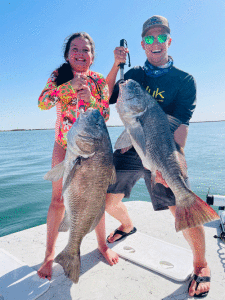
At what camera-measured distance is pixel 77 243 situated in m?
2.34

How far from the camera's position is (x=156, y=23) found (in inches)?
116

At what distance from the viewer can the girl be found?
259 cm

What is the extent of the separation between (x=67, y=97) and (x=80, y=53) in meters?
0.58

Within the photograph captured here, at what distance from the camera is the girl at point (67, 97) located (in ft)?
8.48

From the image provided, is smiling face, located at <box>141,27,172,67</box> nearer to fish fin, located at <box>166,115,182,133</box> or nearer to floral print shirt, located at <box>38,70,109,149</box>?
floral print shirt, located at <box>38,70,109,149</box>

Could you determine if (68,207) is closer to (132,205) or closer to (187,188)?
(187,188)

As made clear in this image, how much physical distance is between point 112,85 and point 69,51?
0.72 m

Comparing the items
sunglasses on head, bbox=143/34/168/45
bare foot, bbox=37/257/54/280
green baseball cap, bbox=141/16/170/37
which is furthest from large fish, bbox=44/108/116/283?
green baseball cap, bbox=141/16/170/37

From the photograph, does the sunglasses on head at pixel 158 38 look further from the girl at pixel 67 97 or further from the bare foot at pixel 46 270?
the bare foot at pixel 46 270

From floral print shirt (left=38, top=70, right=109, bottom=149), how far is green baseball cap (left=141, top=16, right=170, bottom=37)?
910mm

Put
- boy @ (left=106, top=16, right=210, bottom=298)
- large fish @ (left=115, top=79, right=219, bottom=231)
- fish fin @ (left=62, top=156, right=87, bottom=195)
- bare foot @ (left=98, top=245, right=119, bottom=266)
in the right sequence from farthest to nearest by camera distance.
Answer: bare foot @ (left=98, top=245, right=119, bottom=266) < boy @ (left=106, top=16, right=210, bottom=298) < large fish @ (left=115, top=79, right=219, bottom=231) < fish fin @ (left=62, top=156, right=87, bottom=195)

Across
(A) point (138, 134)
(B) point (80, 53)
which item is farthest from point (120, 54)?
(A) point (138, 134)

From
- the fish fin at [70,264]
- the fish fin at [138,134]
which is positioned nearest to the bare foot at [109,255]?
the fish fin at [70,264]

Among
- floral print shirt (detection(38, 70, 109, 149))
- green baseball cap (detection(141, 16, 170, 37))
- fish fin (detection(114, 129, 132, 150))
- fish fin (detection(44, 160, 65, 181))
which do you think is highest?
green baseball cap (detection(141, 16, 170, 37))
